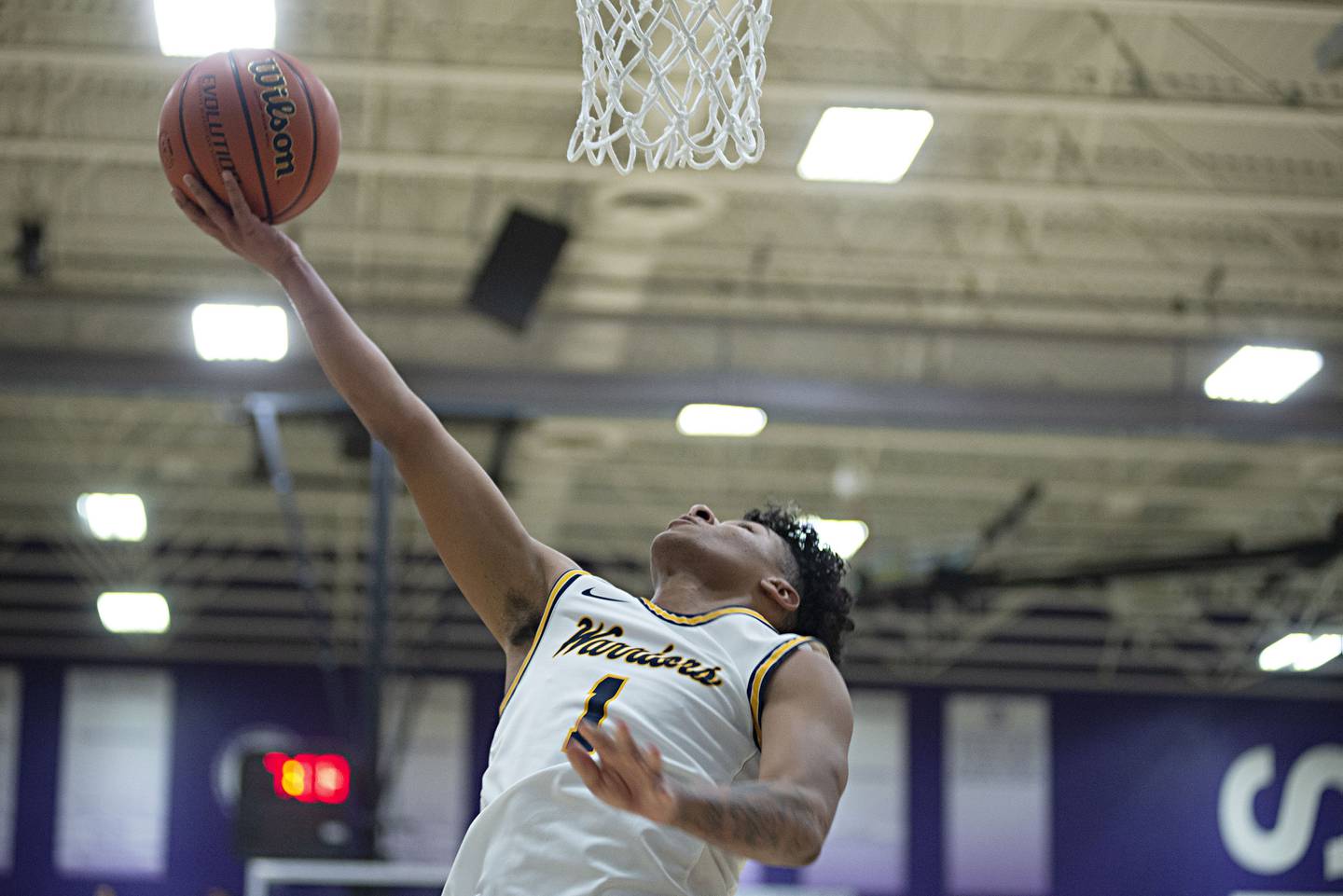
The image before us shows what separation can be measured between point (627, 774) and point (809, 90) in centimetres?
714

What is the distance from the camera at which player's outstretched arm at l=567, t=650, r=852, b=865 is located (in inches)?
69.5

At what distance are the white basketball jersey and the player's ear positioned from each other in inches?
6.8

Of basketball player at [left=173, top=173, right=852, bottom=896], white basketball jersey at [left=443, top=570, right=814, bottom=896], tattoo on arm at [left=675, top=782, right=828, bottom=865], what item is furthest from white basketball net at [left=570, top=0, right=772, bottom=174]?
tattoo on arm at [left=675, top=782, right=828, bottom=865]

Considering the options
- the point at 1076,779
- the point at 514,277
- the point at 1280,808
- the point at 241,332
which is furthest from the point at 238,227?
the point at 1280,808

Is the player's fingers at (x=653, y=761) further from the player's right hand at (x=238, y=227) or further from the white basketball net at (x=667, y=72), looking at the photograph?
the white basketball net at (x=667, y=72)

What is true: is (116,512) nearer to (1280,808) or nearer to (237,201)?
(237,201)

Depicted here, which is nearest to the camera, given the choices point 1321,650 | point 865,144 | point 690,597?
point 690,597

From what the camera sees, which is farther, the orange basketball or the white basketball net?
the white basketball net

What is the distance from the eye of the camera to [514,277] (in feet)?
31.6

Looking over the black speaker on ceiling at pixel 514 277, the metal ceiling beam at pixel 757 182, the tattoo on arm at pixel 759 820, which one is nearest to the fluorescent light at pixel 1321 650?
the metal ceiling beam at pixel 757 182

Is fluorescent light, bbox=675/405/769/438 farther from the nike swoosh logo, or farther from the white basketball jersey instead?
the white basketball jersey

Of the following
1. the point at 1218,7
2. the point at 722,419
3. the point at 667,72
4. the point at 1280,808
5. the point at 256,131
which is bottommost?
the point at 256,131

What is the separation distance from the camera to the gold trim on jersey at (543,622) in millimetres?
2369

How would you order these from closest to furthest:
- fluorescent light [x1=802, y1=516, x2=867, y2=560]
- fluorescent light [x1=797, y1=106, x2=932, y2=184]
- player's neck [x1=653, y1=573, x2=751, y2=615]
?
player's neck [x1=653, y1=573, x2=751, y2=615] → fluorescent light [x1=797, y1=106, x2=932, y2=184] → fluorescent light [x1=802, y1=516, x2=867, y2=560]
